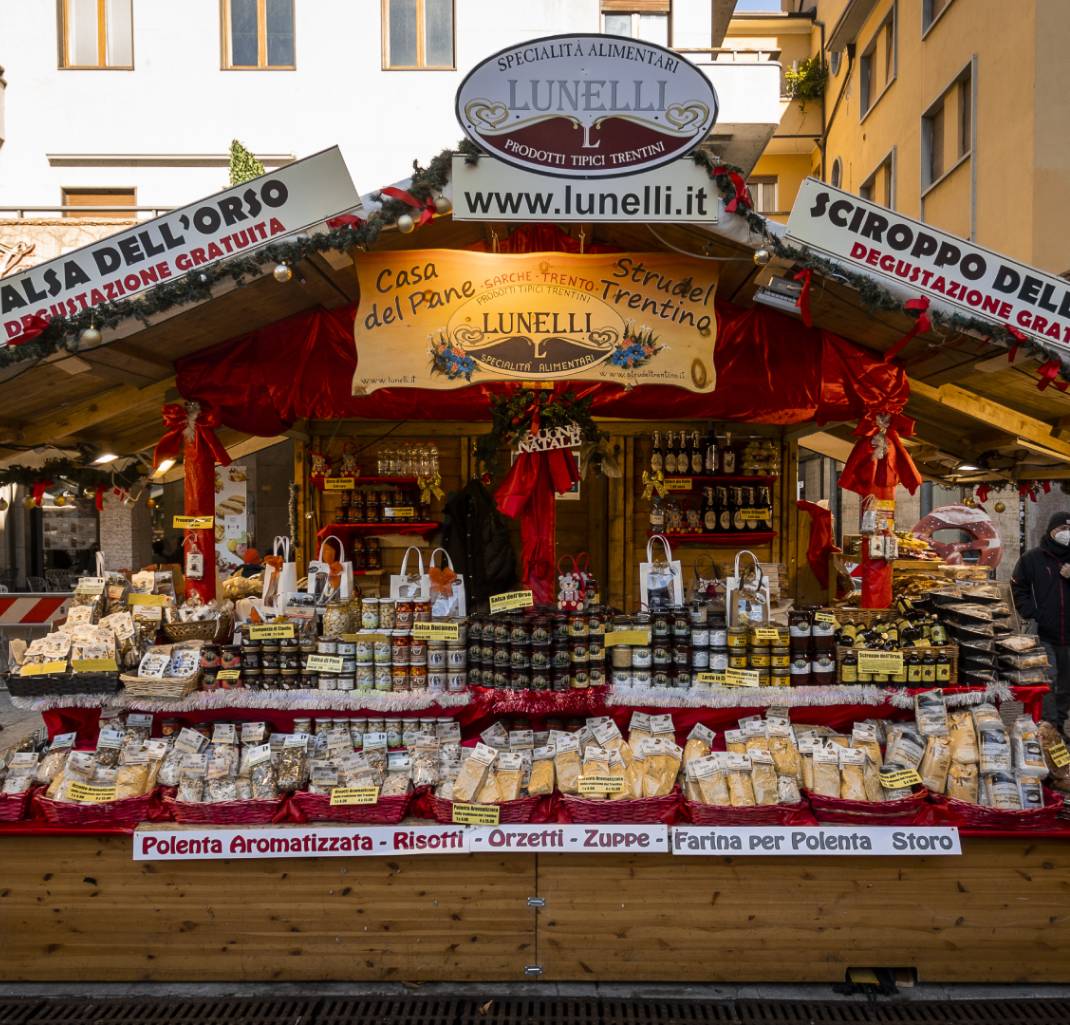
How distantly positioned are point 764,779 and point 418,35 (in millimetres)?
14092

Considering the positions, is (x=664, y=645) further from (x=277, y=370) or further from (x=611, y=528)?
(x=611, y=528)

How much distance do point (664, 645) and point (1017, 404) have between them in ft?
12.3

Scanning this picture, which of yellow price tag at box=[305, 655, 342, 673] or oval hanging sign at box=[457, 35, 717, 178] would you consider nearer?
oval hanging sign at box=[457, 35, 717, 178]

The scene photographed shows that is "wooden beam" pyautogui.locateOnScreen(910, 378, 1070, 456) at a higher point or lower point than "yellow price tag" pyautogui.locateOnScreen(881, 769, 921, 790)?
higher

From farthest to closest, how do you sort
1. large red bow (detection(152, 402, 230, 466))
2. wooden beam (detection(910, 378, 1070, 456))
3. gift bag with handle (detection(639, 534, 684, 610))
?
1. wooden beam (detection(910, 378, 1070, 456))
2. large red bow (detection(152, 402, 230, 466))
3. gift bag with handle (detection(639, 534, 684, 610))

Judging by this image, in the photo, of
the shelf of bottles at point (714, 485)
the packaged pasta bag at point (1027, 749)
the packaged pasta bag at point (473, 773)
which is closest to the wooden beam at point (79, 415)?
the packaged pasta bag at point (473, 773)

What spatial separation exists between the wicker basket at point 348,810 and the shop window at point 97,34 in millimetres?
14248

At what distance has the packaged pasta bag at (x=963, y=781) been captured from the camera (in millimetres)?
3756

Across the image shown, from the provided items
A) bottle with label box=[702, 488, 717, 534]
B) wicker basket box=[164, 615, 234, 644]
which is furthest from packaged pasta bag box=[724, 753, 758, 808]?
bottle with label box=[702, 488, 717, 534]

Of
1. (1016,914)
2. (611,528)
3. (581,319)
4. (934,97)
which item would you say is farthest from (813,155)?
(1016,914)

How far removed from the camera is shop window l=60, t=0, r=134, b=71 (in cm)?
1376

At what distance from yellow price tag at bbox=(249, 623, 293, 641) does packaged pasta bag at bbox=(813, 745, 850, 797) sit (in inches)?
A: 100

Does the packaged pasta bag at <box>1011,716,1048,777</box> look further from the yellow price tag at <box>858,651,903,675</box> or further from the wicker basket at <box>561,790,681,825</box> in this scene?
the wicker basket at <box>561,790,681,825</box>

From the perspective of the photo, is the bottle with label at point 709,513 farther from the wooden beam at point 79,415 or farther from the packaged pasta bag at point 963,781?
the wooden beam at point 79,415
